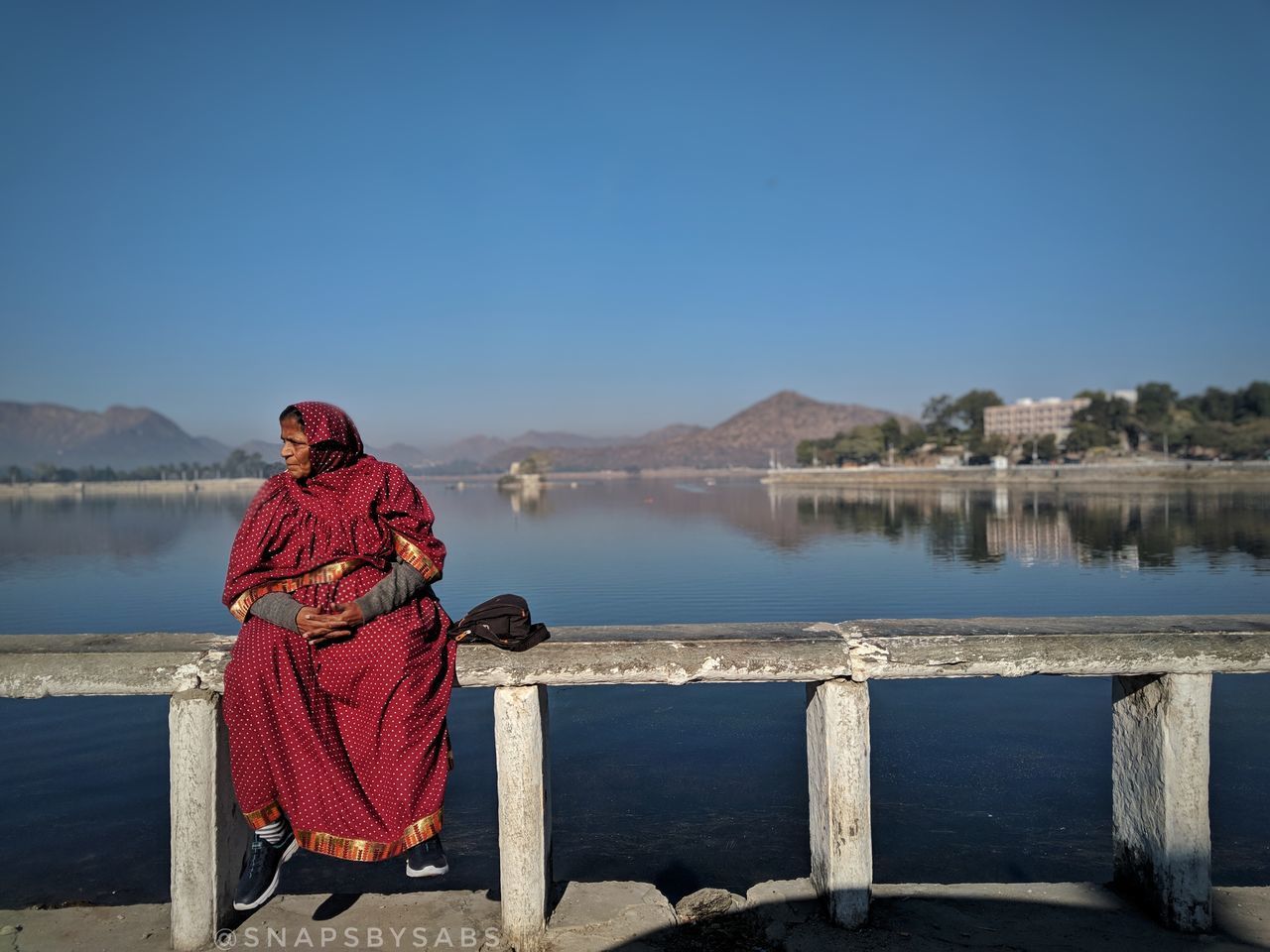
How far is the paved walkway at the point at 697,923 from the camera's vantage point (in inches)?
137

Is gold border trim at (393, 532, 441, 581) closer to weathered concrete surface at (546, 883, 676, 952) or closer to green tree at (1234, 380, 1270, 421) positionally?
weathered concrete surface at (546, 883, 676, 952)

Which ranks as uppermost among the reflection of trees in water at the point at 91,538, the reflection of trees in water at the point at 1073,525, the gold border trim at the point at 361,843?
the gold border trim at the point at 361,843

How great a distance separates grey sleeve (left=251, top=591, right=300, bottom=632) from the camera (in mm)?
3322

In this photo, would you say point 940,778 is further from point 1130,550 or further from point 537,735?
point 1130,550

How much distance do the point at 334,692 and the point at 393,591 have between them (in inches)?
17.5

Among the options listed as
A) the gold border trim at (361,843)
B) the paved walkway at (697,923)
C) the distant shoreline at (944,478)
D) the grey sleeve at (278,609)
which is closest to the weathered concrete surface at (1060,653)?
the paved walkway at (697,923)

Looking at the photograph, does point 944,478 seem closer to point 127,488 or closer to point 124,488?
point 127,488

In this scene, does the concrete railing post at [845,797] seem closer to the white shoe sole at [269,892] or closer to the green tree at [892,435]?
the white shoe sole at [269,892]

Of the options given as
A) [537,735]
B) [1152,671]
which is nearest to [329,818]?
[537,735]

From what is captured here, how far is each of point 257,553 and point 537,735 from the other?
1309 mm

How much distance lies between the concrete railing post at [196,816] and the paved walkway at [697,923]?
0.47ft

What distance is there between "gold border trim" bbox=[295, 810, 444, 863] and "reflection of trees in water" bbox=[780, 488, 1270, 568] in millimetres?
26283

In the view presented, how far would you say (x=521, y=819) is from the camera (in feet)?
11.5

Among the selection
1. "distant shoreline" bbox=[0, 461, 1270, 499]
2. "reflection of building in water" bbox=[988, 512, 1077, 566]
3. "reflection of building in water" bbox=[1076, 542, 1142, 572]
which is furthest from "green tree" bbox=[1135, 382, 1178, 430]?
"reflection of building in water" bbox=[1076, 542, 1142, 572]
